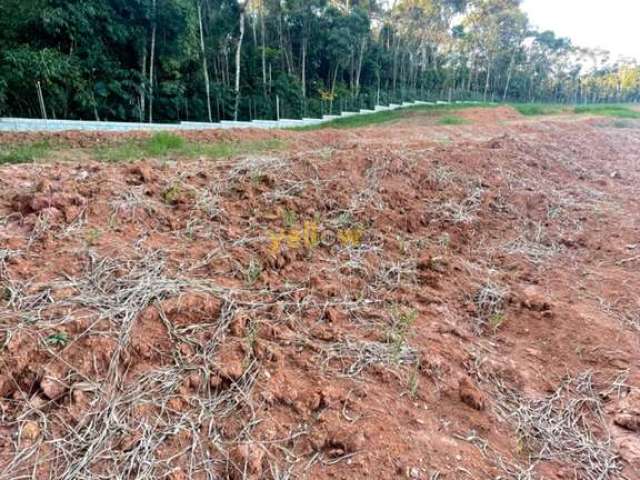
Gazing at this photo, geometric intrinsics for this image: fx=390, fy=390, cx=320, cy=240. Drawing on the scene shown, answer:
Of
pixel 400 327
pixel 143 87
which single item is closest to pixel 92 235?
pixel 400 327

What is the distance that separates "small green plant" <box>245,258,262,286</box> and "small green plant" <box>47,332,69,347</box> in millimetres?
835

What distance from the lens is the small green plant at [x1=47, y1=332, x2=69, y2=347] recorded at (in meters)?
1.42

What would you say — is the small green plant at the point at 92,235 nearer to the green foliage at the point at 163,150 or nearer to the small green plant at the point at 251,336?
the small green plant at the point at 251,336

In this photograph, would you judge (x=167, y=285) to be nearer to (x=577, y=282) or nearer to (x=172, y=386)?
(x=172, y=386)

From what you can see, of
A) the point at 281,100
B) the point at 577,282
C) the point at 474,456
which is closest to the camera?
the point at 474,456

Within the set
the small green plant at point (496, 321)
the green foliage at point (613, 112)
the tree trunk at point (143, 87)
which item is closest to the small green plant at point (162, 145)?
the small green plant at point (496, 321)

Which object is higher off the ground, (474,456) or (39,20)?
(39,20)

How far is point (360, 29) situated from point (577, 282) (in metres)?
16.2

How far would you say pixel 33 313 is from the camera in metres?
1.52

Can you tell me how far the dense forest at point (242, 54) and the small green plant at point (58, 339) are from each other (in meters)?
7.84

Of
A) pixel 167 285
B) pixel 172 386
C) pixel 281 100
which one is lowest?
pixel 172 386

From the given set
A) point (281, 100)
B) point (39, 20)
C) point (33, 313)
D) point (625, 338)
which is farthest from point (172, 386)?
point (281, 100)

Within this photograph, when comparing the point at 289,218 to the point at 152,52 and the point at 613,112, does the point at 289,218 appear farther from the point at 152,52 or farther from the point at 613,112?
the point at 613,112
